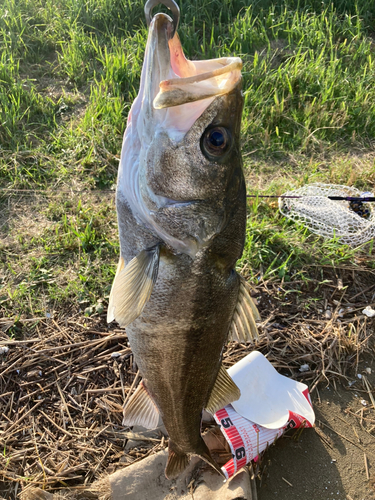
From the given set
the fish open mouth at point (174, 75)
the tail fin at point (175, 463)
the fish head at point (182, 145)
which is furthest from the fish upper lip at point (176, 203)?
the tail fin at point (175, 463)

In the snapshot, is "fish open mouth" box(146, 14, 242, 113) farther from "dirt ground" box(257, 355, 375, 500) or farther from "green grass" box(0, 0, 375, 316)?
"dirt ground" box(257, 355, 375, 500)

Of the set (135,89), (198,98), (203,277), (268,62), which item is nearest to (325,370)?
(203,277)

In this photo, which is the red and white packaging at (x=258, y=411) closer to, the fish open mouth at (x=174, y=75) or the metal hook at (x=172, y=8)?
the fish open mouth at (x=174, y=75)

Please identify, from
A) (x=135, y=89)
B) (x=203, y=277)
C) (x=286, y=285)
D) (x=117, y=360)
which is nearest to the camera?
(x=203, y=277)

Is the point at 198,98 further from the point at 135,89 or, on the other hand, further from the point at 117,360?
the point at 135,89

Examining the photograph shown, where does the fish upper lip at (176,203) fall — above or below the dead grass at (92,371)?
above

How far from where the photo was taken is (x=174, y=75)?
4.78 feet

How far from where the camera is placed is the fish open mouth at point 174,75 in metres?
1.36

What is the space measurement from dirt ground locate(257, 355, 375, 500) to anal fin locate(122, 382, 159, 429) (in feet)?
2.86

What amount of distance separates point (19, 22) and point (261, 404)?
5.52 m

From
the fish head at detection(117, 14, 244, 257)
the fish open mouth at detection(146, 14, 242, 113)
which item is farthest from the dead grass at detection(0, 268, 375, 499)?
the fish open mouth at detection(146, 14, 242, 113)

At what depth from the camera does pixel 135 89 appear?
4492 millimetres

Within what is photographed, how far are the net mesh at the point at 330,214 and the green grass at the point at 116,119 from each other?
121 mm

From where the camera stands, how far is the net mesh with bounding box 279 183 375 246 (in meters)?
3.48
